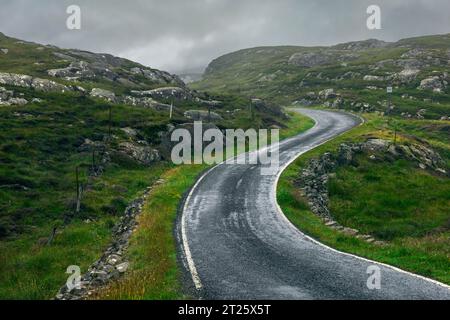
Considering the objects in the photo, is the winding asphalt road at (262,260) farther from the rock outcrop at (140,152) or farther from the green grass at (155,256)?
the rock outcrop at (140,152)

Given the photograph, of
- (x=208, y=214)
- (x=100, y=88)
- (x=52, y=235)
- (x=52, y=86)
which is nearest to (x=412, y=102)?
(x=100, y=88)

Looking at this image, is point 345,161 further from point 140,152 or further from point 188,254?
point 188,254

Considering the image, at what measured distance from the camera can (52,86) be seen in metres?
58.9

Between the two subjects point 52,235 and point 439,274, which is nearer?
point 439,274

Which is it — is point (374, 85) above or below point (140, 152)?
above

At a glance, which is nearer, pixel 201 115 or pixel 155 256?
pixel 155 256

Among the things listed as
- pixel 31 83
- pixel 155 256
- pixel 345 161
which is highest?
pixel 31 83

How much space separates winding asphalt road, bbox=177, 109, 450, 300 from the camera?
12086 mm

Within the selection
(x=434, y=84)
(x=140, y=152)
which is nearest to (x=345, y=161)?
(x=140, y=152)

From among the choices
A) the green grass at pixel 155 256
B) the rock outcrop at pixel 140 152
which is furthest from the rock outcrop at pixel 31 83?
the green grass at pixel 155 256

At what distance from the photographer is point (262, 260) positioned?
15359mm

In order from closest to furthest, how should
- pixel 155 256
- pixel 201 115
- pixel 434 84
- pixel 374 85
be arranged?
pixel 155 256
pixel 201 115
pixel 434 84
pixel 374 85

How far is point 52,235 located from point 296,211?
12908mm
